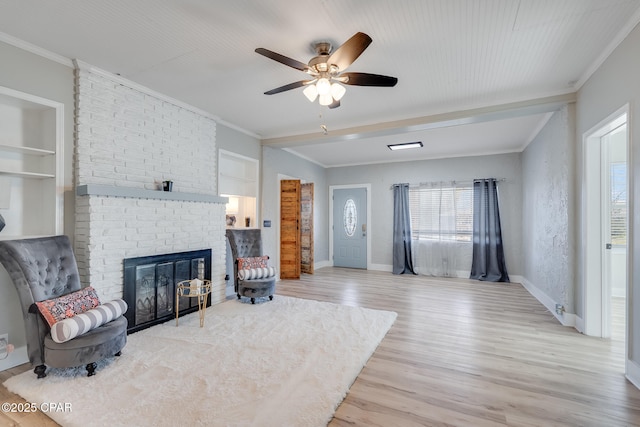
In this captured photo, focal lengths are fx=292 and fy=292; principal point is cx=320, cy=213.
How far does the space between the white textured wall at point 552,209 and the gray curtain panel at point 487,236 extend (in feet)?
1.92

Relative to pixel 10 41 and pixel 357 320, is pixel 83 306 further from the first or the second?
pixel 357 320

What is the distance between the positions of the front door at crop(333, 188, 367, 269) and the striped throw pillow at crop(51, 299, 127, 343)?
18.2 ft

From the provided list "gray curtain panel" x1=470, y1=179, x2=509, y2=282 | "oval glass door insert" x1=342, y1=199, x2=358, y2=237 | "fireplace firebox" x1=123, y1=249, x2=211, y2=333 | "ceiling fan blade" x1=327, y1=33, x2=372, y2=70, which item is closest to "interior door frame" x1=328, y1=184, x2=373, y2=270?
"oval glass door insert" x1=342, y1=199, x2=358, y2=237

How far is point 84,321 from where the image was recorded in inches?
89.0

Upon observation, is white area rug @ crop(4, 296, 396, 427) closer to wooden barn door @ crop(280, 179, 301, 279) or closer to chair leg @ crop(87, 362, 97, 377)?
chair leg @ crop(87, 362, 97, 377)

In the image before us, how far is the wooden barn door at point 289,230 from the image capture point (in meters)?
5.98

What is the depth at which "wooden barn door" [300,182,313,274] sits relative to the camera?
21.7 feet

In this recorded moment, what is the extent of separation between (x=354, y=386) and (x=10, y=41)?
4035mm

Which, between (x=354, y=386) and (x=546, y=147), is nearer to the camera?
(x=354, y=386)

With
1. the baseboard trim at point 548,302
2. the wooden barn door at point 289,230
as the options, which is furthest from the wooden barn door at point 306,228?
the baseboard trim at point 548,302

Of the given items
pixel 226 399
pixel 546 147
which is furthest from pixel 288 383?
pixel 546 147

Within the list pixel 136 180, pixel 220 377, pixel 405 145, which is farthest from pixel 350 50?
pixel 405 145

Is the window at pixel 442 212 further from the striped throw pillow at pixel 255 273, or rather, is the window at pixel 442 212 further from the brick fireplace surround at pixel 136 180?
the brick fireplace surround at pixel 136 180

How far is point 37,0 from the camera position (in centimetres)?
207
